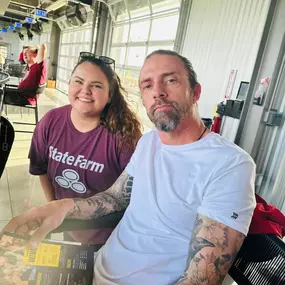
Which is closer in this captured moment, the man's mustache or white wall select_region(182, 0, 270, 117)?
the man's mustache

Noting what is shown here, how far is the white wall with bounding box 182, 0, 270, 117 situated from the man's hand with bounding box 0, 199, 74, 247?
2.23m

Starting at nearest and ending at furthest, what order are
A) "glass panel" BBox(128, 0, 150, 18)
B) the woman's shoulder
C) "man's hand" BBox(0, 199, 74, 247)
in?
"man's hand" BBox(0, 199, 74, 247)
the woman's shoulder
"glass panel" BBox(128, 0, 150, 18)

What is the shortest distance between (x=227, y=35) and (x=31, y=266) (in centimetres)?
289

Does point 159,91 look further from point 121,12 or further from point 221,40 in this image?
point 121,12

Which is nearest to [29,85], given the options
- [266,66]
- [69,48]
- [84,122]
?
[84,122]

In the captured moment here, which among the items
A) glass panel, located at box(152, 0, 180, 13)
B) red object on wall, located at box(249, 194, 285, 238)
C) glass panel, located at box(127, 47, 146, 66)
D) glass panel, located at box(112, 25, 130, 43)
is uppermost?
glass panel, located at box(152, 0, 180, 13)

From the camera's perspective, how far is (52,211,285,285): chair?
2.52 ft

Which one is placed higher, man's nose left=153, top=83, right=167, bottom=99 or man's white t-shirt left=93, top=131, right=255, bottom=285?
man's nose left=153, top=83, right=167, bottom=99

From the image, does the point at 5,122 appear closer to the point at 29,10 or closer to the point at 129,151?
the point at 129,151

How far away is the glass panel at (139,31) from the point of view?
17.8 ft

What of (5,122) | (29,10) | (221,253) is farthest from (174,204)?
(29,10)

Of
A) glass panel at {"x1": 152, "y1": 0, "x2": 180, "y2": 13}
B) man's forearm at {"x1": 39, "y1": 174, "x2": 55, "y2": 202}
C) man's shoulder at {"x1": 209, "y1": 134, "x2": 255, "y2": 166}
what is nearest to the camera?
man's shoulder at {"x1": 209, "y1": 134, "x2": 255, "y2": 166}

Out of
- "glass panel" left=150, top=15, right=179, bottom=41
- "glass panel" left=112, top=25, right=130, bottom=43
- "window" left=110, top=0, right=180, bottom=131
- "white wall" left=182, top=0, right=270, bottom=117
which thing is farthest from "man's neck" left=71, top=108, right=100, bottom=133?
"glass panel" left=112, top=25, right=130, bottom=43

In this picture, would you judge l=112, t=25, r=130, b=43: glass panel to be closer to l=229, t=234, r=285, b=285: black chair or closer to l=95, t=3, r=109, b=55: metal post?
l=95, t=3, r=109, b=55: metal post
